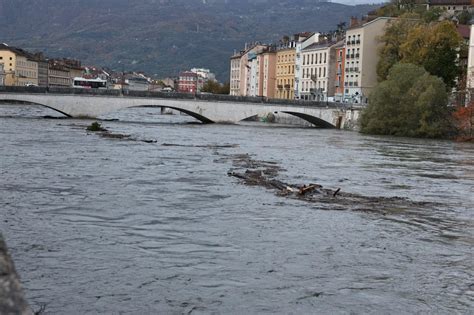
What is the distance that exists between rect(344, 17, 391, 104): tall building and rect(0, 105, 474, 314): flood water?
6840cm

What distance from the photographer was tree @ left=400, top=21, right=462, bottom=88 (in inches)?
2869

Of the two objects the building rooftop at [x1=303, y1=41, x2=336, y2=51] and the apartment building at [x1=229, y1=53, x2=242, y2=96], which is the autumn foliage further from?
the apartment building at [x1=229, y1=53, x2=242, y2=96]

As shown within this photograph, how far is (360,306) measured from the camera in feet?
31.3

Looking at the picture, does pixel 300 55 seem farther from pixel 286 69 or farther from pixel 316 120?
→ pixel 316 120

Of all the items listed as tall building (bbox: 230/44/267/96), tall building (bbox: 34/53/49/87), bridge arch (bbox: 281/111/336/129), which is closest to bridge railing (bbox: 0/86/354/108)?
bridge arch (bbox: 281/111/336/129)

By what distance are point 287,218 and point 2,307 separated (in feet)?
41.3

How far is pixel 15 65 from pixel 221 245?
6162 inches

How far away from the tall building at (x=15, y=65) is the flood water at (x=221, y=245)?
137m

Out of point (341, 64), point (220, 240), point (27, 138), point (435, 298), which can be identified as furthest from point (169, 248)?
point (341, 64)

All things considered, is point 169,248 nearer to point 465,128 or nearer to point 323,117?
point 465,128

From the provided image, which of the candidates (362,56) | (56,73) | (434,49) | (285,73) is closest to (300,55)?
(285,73)

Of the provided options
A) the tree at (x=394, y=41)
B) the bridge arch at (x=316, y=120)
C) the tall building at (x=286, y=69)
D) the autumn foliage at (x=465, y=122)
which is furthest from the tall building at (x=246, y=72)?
the autumn foliage at (x=465, y=122)

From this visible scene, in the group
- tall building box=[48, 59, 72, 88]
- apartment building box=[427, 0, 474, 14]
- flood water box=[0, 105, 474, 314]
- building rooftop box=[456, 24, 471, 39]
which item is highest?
apartment building box=[427, 0, 474, 14]

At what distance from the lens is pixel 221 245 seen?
12727mm
